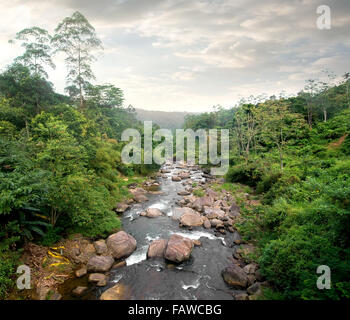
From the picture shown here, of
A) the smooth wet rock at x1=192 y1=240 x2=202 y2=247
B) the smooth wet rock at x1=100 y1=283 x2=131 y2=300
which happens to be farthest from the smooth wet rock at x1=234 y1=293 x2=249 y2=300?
the smooth wet rock at x1=100 y1=283 x2=131 y2=300

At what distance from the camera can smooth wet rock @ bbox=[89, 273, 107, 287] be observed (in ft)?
22.0

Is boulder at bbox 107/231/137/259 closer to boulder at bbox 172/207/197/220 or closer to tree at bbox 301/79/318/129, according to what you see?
boulder at bbox 172/207/197/220

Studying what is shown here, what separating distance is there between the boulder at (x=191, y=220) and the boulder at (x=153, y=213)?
187 centimetres

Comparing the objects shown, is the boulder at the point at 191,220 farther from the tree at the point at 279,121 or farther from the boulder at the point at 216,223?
the tree at the point at 279,121

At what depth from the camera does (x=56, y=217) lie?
8188mm

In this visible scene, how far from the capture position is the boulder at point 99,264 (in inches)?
289

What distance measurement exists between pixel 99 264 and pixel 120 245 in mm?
1201

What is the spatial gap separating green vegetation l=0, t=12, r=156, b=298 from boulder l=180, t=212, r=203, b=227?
13.1ft

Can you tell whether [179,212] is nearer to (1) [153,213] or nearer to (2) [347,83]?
(1) [153,213]

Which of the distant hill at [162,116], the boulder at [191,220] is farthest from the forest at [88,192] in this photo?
the distant hill at [162,116]
